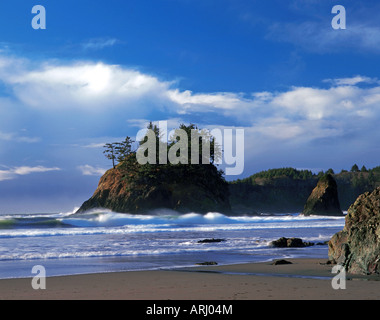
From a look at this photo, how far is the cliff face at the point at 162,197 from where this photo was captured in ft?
208

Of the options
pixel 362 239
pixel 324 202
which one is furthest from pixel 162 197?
pixel 362 239

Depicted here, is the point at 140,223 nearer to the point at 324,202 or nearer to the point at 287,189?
the point at 324,202

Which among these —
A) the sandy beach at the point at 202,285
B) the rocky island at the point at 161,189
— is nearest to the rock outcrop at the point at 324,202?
the rocky island at the point at 161,189

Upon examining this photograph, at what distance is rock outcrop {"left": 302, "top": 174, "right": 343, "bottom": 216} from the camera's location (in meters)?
68.8

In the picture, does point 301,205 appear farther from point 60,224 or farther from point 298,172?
point 60,224

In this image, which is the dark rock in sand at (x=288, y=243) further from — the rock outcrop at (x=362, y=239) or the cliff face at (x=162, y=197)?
the cliff face at (x=162, y=197)

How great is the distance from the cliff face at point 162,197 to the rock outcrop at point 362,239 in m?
50.6

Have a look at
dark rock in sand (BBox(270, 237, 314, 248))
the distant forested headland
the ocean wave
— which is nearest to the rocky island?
the ocean wave

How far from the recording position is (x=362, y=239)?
10.6 m

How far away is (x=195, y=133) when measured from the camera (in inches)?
2837

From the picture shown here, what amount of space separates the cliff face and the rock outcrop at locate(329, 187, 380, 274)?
5065 cm

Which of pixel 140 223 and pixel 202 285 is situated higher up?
pixel 202 285

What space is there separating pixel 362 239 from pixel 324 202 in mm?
61085
